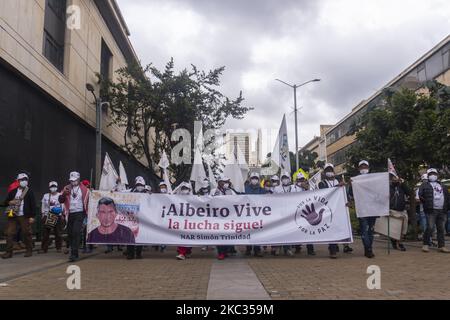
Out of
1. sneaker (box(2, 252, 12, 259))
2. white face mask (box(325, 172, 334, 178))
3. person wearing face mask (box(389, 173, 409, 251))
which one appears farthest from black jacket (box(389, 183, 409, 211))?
sneaker (box(2, 252, 12, 259))

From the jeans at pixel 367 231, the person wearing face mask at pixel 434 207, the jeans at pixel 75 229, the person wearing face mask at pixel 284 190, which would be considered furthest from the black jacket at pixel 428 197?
the jeans at pixel 75 229

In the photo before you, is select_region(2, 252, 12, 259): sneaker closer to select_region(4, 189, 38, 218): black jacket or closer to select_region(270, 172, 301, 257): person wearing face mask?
select_region(4, 189, 38, 218): black jacket

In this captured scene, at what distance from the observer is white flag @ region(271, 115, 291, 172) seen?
15000 mm

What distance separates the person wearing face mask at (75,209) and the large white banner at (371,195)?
19.1 feet

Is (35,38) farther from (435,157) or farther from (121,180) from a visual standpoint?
(435,157)

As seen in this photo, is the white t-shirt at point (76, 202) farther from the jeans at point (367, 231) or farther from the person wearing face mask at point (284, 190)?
the jeans at point (367, 231)

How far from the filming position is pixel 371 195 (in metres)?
10.1

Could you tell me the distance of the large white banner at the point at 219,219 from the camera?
10102 millimetres

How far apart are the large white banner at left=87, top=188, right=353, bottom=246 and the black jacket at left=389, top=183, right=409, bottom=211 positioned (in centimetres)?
228

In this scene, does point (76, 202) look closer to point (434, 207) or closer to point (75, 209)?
point (75, 209)

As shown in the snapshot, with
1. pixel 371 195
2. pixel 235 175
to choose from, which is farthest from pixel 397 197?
pixel 235 175

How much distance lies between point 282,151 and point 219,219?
6.24 meters
